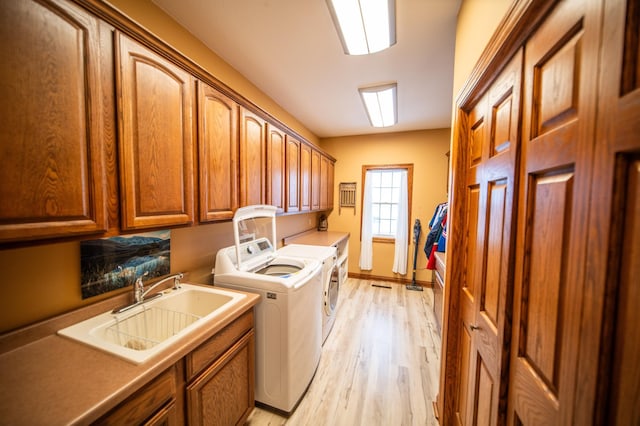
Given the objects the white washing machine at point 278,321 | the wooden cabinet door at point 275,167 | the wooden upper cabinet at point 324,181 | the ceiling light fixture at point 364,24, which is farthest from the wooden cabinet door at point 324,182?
the ceiling light fixture at point 364,24

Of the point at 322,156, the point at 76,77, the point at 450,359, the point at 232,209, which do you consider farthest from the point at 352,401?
the point at 322,156

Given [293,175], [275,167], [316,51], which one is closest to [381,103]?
[316,51]

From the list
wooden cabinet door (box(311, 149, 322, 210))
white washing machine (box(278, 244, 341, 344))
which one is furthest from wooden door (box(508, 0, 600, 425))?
wooden cabinet door (box(311, 149, 322, 210))

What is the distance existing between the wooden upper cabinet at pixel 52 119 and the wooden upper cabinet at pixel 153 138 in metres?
0.06

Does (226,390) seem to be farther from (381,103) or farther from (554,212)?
(381,103)

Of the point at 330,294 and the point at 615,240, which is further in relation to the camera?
the point at 330,294

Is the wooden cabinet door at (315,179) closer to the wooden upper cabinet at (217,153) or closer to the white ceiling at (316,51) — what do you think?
the white ceiling at (316,51)

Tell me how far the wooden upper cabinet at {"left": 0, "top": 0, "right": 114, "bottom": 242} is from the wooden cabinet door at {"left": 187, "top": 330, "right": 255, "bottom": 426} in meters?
0.85

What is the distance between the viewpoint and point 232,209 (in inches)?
62.0

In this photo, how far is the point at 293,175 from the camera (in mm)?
2490

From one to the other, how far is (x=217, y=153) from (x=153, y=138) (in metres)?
0.40

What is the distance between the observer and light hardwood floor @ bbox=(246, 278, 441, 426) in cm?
155

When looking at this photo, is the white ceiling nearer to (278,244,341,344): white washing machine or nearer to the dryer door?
(278,244,341,344): white washing machine

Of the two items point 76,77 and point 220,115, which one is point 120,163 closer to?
point 76,77
